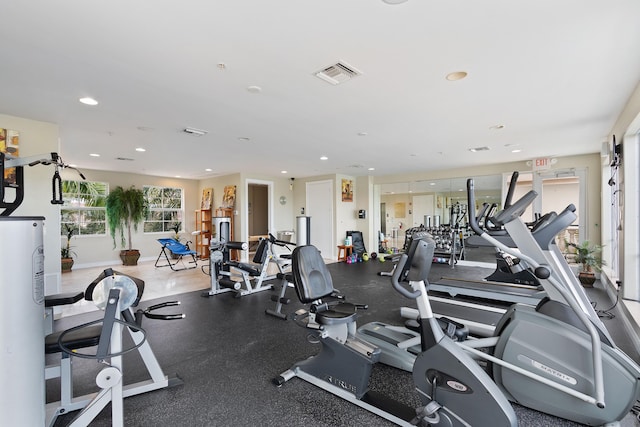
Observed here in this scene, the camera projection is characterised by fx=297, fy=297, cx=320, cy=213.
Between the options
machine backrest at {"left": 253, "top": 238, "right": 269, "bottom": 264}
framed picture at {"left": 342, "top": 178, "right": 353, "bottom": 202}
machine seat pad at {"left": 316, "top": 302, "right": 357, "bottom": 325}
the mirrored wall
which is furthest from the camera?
framed picture at {"left": 342, "top": 178, "right": 353, "bottom": 202}

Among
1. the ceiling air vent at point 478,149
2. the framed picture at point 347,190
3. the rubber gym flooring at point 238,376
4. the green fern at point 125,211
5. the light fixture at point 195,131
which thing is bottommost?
the rubber gym flooring at point 238,376

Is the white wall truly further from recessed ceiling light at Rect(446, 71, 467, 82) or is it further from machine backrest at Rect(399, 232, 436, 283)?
recessed ceiling light at Rect(446, 71, 467, 82)

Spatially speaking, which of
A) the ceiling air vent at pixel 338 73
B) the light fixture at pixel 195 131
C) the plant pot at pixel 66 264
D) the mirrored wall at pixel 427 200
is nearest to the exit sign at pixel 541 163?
the mirrored wall at pixel 427 200

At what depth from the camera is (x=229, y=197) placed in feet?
27.4

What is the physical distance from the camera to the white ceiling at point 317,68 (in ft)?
6.00

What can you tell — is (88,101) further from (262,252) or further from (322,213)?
(322,213)

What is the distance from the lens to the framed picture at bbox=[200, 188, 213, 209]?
907cm

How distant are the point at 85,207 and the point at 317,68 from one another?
320 inches

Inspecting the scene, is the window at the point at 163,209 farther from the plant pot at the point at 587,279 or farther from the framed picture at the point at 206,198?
the plant pot at the point at 587,279

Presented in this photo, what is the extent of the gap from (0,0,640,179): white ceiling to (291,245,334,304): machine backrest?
1.58 meters

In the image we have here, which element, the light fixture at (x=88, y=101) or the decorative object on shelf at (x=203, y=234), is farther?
the decorative object on shelf at (x=203, y=234)

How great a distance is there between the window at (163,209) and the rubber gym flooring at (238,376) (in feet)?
17.5

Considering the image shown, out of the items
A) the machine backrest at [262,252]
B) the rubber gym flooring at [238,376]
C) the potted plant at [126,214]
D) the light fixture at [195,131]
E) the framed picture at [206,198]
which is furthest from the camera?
the framed picture at [206,198]

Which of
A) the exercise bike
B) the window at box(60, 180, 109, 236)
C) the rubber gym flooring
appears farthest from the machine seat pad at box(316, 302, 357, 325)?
the window at box(60, 180, 109, 236)
